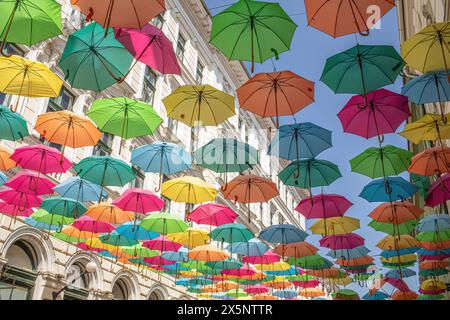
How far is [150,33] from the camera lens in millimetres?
6391

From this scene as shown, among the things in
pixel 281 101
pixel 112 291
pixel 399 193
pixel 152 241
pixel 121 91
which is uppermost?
pixel 121 91

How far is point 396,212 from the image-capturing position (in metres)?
10.9

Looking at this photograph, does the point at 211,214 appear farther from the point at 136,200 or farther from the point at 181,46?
the point at 181,46

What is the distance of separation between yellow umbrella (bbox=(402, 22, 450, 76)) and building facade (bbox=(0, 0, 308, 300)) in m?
2.92

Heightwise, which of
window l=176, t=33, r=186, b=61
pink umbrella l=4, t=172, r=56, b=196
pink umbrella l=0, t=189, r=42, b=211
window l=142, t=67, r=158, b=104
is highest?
window l=176, t=33, r=186, b=61

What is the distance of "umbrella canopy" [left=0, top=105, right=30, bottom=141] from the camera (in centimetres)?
837

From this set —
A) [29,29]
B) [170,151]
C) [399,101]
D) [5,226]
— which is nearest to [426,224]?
[399,101]

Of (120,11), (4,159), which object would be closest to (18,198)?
(4,159)

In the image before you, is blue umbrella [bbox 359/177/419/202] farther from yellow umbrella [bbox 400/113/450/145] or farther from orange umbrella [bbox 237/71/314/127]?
orange umbrella [bbox 237/71/314/127]

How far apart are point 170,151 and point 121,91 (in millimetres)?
8748

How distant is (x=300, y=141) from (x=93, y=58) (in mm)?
5048

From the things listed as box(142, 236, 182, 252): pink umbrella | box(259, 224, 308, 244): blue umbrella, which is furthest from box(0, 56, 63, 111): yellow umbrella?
box(259, 224, 308, 244): blue umbrella
